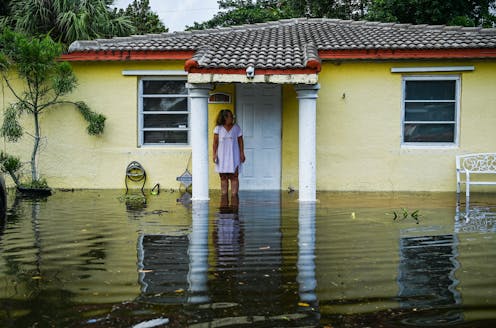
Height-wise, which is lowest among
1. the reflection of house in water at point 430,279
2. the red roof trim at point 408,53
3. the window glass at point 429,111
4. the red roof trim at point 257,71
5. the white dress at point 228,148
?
the reflection of house in water at point 430,279

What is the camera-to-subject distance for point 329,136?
13.6 metres

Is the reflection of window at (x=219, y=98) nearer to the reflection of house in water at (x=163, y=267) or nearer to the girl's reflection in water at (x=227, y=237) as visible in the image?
the girl's reflection in water at (x=227, y=237)

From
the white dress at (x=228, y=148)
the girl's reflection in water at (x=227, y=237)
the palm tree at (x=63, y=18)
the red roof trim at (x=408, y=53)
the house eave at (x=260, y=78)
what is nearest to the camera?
the girl's reflection in water at (x=227, y=237)

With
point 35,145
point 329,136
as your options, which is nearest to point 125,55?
point 35,145

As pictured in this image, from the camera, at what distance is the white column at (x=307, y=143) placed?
38.4 feet

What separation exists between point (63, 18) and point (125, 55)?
4701 millimetres

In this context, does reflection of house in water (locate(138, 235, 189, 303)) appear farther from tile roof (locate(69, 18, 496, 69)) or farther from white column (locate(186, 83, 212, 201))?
tile roof (locate(69, 18, 496, 69))

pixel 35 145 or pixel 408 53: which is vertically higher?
pixel 408 53

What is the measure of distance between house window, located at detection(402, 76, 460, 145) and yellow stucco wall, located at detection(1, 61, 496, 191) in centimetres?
21

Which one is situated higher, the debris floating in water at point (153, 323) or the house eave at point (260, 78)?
the house eave at point (260, 78)

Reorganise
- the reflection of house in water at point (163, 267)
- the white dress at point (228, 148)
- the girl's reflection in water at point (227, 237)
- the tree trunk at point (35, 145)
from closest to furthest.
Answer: the reflection of house in water at point (163, 267) < the girl's reflection in water at point (227, 237) < the white dress at point (228, 148) < the tree trunk at point (35, 145)

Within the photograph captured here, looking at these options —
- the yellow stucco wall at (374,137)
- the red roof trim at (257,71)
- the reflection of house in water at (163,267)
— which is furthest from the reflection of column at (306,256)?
the yellow stucco wall at (374,137)

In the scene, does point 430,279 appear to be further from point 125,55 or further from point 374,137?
point 125,55

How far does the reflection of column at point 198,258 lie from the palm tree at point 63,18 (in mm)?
8985
